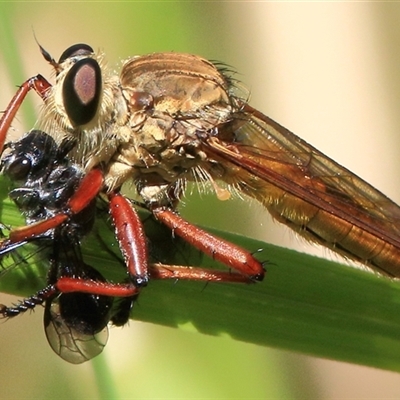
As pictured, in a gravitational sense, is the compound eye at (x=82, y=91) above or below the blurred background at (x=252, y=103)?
above

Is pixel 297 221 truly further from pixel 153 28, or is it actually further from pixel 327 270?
pixel 153 28

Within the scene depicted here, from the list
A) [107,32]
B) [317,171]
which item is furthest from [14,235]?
[107,32]

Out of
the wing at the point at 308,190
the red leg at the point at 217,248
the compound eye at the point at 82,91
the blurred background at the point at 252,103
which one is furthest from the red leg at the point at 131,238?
the blurred background at the point at 252,103

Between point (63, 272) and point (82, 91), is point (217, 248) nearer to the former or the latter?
point (63, 272)

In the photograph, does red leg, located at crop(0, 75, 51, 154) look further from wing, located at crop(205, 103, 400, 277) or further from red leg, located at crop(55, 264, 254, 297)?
wing, located at crop(205, 103, 400, 277)

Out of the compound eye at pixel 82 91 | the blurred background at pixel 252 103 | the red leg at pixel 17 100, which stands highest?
the compound eye at pixel 82 91

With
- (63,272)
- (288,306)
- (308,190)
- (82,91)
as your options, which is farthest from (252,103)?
(63,272)

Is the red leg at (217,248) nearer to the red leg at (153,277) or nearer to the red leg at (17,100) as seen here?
the red leg at (153,277)
